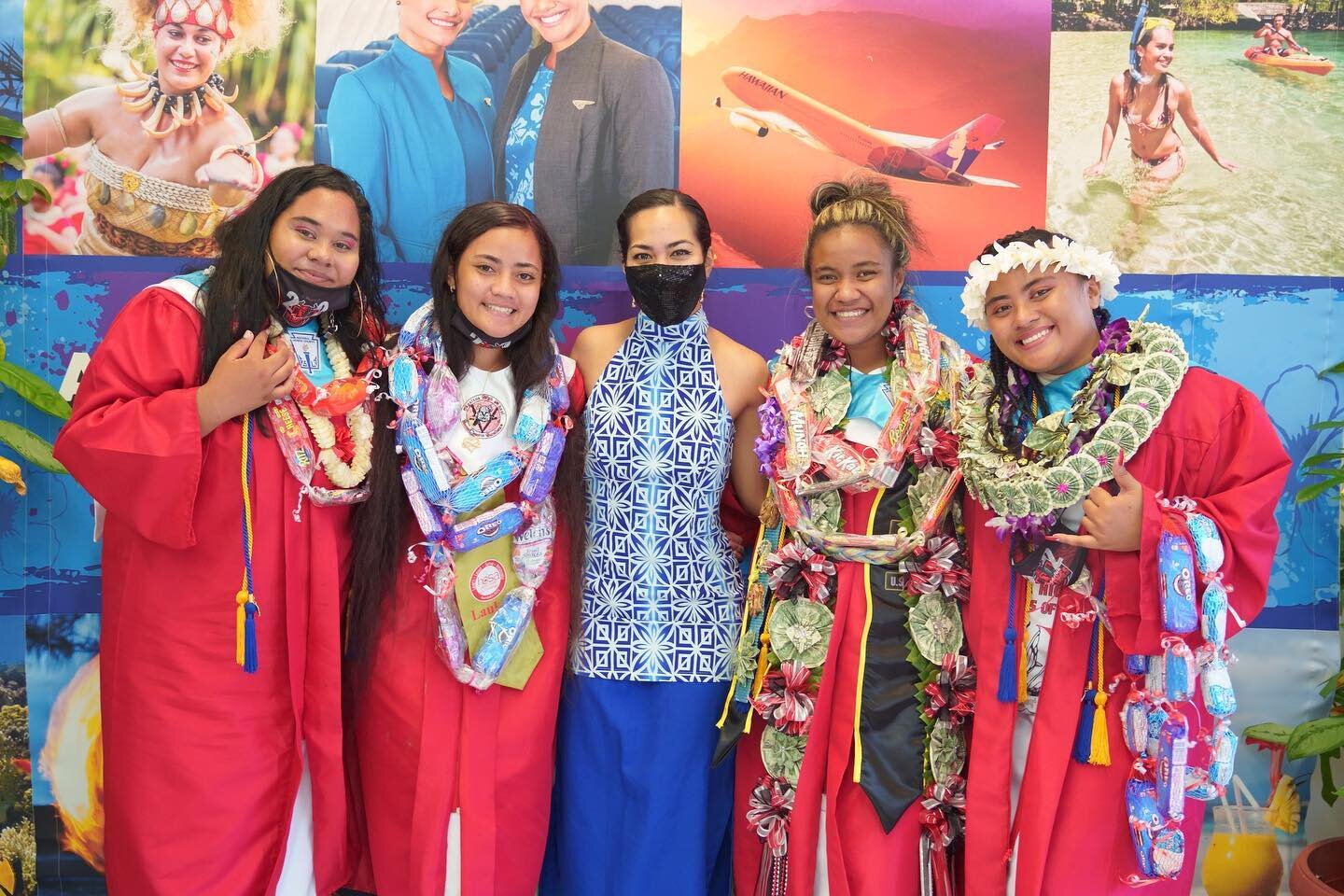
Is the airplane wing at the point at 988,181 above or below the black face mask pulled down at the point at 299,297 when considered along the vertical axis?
above

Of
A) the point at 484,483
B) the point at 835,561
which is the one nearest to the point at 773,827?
the point at 835,561

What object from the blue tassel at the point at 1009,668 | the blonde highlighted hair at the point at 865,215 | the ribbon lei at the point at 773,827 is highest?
the blonde highlighted hair at the point at 865,215

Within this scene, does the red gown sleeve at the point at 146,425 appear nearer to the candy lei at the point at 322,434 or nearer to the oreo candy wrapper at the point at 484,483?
the candy lei at the point at 322,434

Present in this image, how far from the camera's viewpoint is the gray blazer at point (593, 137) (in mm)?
3354

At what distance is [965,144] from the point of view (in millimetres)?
3340

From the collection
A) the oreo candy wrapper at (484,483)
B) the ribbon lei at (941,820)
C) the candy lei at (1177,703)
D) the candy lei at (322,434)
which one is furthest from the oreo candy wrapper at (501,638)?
the candy lei at (1177,703)

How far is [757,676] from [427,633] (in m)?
0.91

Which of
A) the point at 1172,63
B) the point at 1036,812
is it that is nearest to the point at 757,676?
the point at 1036,812

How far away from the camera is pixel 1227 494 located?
2166 millimetres

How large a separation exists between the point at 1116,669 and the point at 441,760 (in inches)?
67.3

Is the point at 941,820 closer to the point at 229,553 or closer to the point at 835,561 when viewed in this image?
the point at 835,561

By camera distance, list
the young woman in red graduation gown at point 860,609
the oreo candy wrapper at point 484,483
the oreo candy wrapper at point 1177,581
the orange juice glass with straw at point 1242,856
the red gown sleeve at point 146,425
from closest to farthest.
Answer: the oreo candy wrapper at point 1177,581, the red gown sleeve at point 146,425, the young woman in red graduation gown at point 860,609, the oreo candy wrapper at point 484,483, the orange juice glass with straw at point 1242,856

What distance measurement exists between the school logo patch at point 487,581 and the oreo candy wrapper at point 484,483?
6.6 inches

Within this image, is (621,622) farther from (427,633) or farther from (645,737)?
(427,633)
